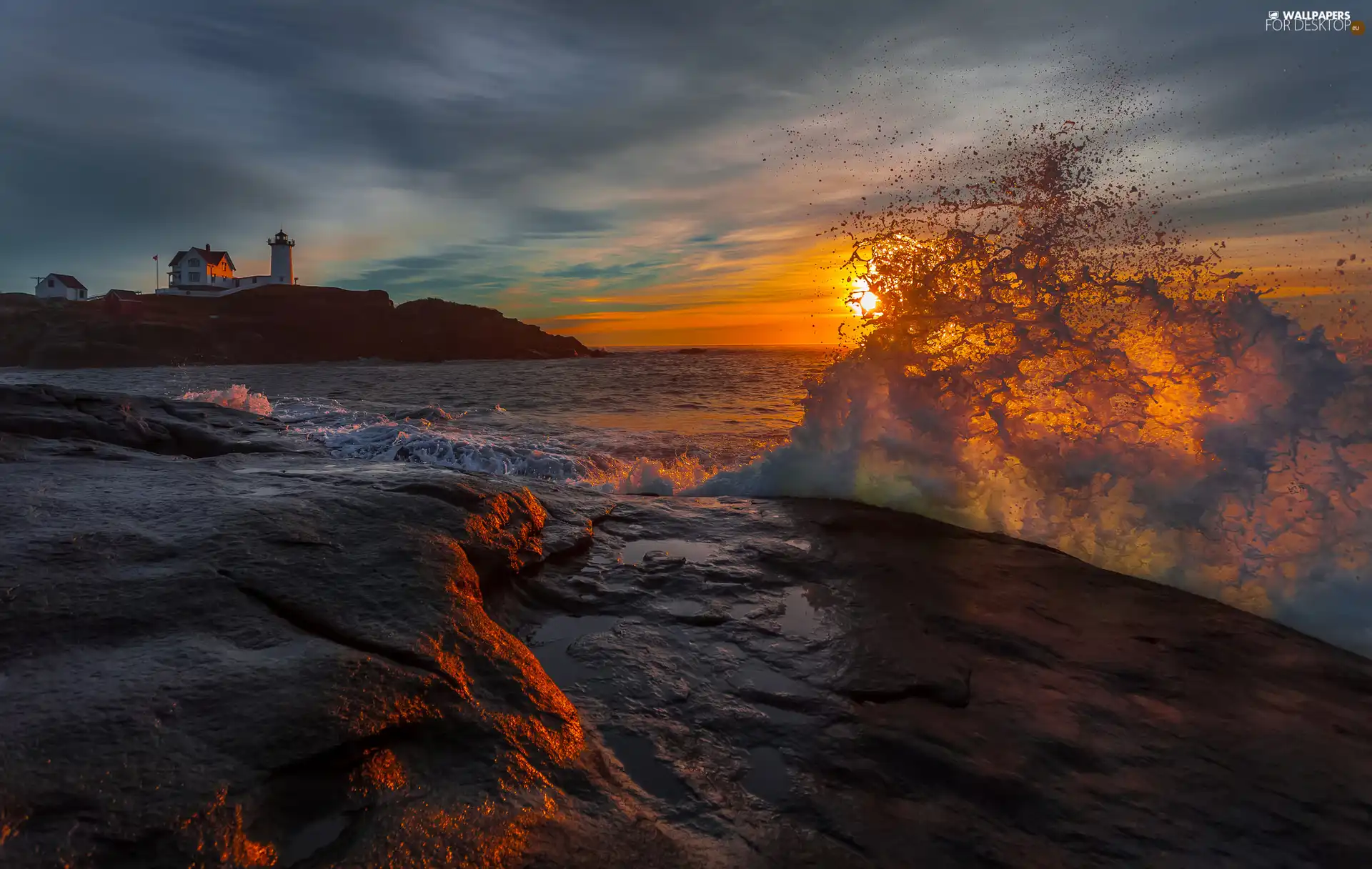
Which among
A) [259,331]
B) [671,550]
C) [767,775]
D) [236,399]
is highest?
[259,331]

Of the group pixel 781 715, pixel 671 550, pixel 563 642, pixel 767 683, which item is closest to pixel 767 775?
pixel 781 715

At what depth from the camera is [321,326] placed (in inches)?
2377

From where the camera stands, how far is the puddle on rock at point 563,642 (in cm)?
254

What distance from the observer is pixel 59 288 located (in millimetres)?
67000

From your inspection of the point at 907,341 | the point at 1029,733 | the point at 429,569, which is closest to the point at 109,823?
the point at 429,569

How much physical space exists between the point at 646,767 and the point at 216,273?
87.5m

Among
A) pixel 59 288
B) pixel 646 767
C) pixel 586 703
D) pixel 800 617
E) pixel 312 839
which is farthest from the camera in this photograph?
pixel 59 288

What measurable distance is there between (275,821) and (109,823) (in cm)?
30

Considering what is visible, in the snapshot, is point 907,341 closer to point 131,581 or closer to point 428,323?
point 131,581

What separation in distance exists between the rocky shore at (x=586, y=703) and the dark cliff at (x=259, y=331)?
58.6 metres

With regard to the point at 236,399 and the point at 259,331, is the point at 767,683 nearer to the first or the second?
the point at 236,399

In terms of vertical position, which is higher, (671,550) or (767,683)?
(671,550)

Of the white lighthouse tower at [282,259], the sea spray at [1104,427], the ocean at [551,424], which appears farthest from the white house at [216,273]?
the sea spray at [1104,427]

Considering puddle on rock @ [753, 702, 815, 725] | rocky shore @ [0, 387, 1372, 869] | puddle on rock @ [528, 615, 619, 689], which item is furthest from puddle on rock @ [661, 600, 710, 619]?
puddle on rock @ [753, 702, 815, 725]
